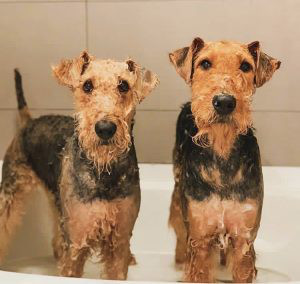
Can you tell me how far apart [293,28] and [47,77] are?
107 cm

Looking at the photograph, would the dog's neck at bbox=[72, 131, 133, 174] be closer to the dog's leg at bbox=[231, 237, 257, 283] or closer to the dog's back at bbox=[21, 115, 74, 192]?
the dog's back at bbox=[21, 115, 74, 192]

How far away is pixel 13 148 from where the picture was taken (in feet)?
Answer: 6.55

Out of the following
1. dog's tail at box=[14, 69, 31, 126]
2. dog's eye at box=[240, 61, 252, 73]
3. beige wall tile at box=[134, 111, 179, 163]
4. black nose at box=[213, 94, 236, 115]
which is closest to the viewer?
black nose at box=[213, 94, 236, 115]

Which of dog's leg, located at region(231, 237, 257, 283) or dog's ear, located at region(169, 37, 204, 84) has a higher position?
dog's ear, located at region(169, 37, 204, 84)

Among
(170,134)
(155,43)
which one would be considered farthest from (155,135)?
(155,43)

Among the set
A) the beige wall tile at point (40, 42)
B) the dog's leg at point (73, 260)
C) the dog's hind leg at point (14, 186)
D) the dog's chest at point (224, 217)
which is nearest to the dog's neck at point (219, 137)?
the dog's chest at point (224, 217)

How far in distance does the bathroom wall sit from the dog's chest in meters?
0.86

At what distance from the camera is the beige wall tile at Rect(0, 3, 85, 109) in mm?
2340

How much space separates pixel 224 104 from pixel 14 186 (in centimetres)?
92

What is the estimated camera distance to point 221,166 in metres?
1.56

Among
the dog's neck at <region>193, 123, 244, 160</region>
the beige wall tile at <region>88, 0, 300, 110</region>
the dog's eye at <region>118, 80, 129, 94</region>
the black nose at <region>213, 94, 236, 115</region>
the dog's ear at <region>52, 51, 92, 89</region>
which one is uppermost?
the beige wall tile at <region>88, 0, 300, 110</region>

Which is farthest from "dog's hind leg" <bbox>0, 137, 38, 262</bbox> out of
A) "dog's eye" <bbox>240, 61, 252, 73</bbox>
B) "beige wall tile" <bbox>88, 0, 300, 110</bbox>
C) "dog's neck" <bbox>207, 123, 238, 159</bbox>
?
"dog's eye" <bbox>240, 61, 252, 73</bbox>

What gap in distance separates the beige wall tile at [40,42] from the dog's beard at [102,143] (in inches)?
35.2

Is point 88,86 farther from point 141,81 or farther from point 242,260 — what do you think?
point 242,260
